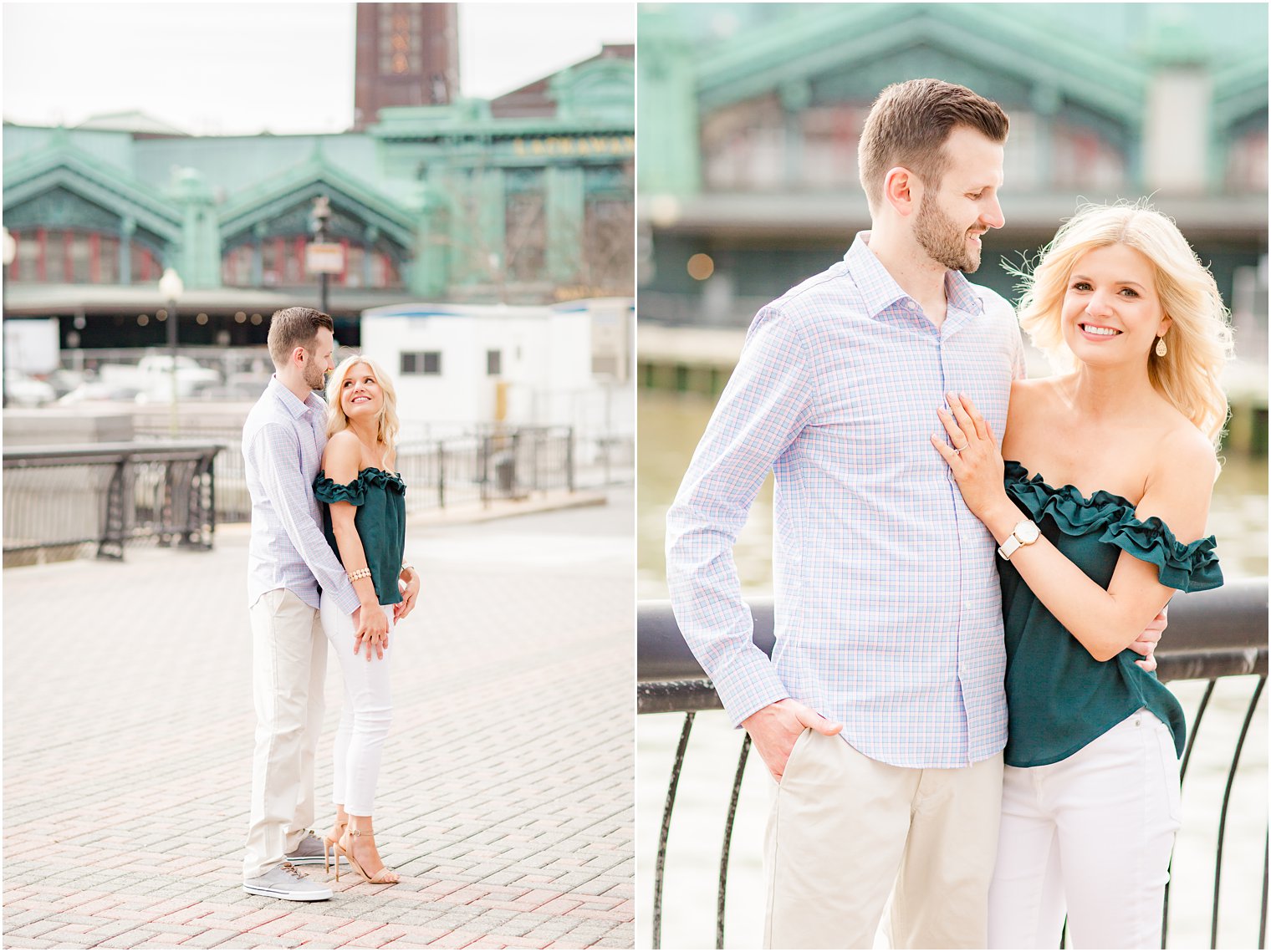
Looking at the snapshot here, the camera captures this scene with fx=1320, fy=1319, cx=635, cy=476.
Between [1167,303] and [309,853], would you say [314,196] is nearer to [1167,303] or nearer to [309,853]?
[309,853]

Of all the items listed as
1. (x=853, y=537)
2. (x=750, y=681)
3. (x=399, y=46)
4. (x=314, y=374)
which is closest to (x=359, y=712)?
(x=314, y=374)

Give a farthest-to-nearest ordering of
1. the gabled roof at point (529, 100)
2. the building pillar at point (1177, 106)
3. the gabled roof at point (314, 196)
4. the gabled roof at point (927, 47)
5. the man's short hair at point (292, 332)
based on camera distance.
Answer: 1. the gabled roof at point (927, 47)
2. the building pillar at point (1177, 106)
3. the gabled roof at point (314, 196)
4. the gabled roof at point (529, 100)
5. the man's short hair at point (292, 332)

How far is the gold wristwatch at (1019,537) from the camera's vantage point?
1.89 metres

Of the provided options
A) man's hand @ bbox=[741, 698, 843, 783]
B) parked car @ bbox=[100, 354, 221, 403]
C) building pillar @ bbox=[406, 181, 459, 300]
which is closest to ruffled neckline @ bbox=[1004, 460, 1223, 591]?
man's hand @ bbox=[741, 698, 843, 783]

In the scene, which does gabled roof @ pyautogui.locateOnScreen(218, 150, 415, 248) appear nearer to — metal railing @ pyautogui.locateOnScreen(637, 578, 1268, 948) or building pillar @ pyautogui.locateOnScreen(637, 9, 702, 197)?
building pillar @ pyautogui.locateOnScreen(637, 9, 702, 197)

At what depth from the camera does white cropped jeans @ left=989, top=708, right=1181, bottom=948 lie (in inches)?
76.0

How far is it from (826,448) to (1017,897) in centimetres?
75

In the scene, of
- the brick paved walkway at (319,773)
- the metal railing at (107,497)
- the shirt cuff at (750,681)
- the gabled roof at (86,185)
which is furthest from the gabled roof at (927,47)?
the shirt cuff at (750,681)

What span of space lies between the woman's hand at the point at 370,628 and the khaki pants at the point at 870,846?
1.82 meters

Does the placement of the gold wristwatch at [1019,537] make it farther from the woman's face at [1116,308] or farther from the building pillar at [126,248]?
the building pillar at [126,248]

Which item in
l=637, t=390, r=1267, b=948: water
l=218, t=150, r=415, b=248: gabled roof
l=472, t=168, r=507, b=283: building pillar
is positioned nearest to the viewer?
l=637, t=390, r=1267, b=948: water

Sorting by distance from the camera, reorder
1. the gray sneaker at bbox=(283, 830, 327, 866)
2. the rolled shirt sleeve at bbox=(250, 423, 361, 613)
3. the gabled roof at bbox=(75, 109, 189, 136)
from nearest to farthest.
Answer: the rolled shirt sleeve at bbox=(250, 423, 361, 613), the gray sneaker at bbox=(283, 830, 327, 866), the gabled roof at bbox=(75, 109, 189, 136)

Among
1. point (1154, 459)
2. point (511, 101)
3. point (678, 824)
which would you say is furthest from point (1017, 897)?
point (511, 101)

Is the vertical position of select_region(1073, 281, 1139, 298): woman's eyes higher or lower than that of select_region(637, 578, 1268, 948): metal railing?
higher
